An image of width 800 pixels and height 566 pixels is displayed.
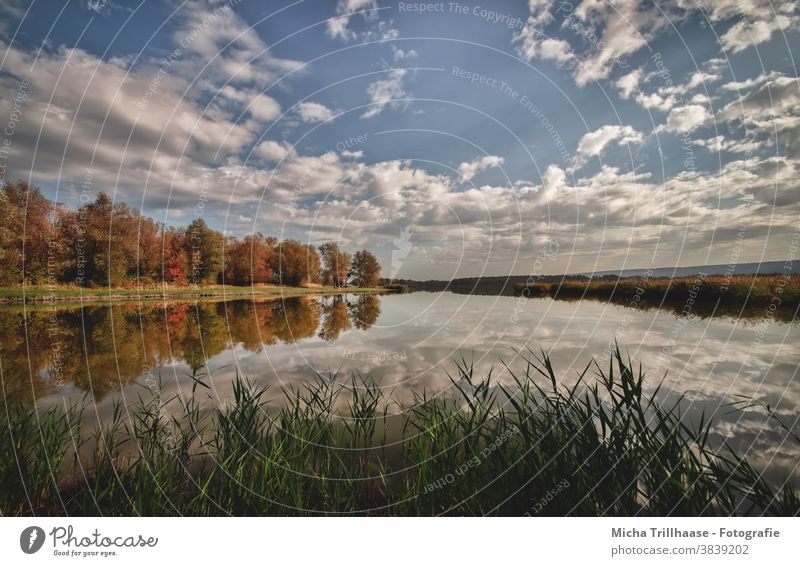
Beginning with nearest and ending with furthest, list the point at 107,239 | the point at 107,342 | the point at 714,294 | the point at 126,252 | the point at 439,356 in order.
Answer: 1. the point at 439,356
2. the point at 107,342
3. the point at 714,294
4. the point at 107,239
5. the point at 126,252

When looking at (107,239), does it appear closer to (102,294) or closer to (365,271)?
(102,294)

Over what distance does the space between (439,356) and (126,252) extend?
36.5 meters

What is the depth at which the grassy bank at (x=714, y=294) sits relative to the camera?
17.1 m

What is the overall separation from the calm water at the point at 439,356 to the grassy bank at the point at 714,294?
1.95m

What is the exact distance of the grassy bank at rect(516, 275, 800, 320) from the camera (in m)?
17.1

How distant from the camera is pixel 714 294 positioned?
2167 cm

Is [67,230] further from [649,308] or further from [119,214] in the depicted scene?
[649,308]

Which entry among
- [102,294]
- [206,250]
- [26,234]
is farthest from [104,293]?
[26,234]

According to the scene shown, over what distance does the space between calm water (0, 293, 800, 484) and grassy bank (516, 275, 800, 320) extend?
1949 millimetres

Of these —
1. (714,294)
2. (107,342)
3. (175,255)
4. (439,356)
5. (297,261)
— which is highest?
(175,255)

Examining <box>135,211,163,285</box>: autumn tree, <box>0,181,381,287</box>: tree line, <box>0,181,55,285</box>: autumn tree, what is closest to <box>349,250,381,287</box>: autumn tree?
<box>0,181,381,287</box>: tree line

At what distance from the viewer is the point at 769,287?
17.8m

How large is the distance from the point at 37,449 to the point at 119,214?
39688mm
